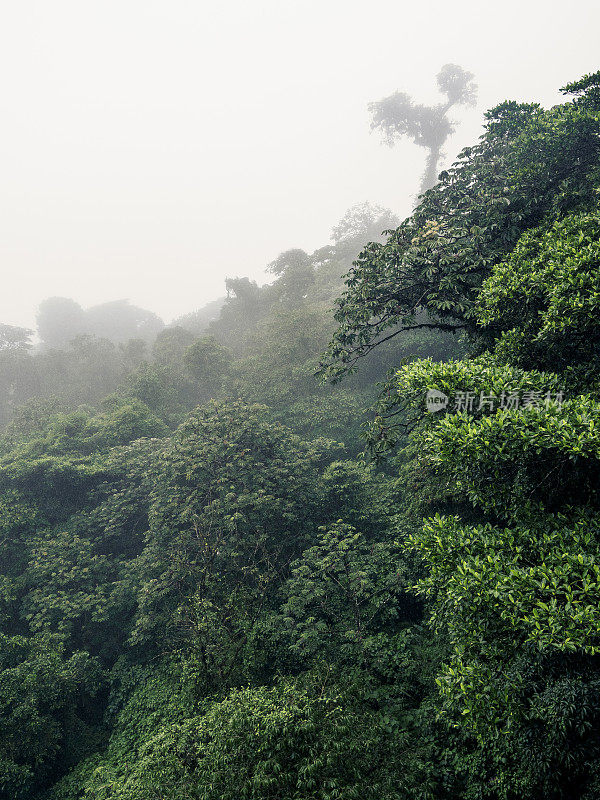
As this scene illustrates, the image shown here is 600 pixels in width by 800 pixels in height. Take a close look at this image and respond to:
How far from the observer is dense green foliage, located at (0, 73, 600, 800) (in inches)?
167

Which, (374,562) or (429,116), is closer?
(374,562)

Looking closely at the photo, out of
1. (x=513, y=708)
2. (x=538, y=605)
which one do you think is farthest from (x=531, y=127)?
(x=513, y=708)

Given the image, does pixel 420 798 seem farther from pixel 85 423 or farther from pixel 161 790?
pixel 85 423

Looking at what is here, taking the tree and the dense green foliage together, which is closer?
the dense green foliage

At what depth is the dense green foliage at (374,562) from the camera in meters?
4.25

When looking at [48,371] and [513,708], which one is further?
[48,371]

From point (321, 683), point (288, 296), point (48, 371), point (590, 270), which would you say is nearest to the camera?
point (590, 270)

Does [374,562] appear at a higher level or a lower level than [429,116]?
lower

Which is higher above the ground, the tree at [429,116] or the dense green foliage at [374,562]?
the tree at [429,116]

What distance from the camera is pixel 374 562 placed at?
905 centimetres

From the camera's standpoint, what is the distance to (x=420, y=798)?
4.77 meters

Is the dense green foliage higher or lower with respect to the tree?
lower

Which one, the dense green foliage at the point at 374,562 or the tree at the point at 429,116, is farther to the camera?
the tree at the point at 429,116

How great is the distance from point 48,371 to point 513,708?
36.5 metres
